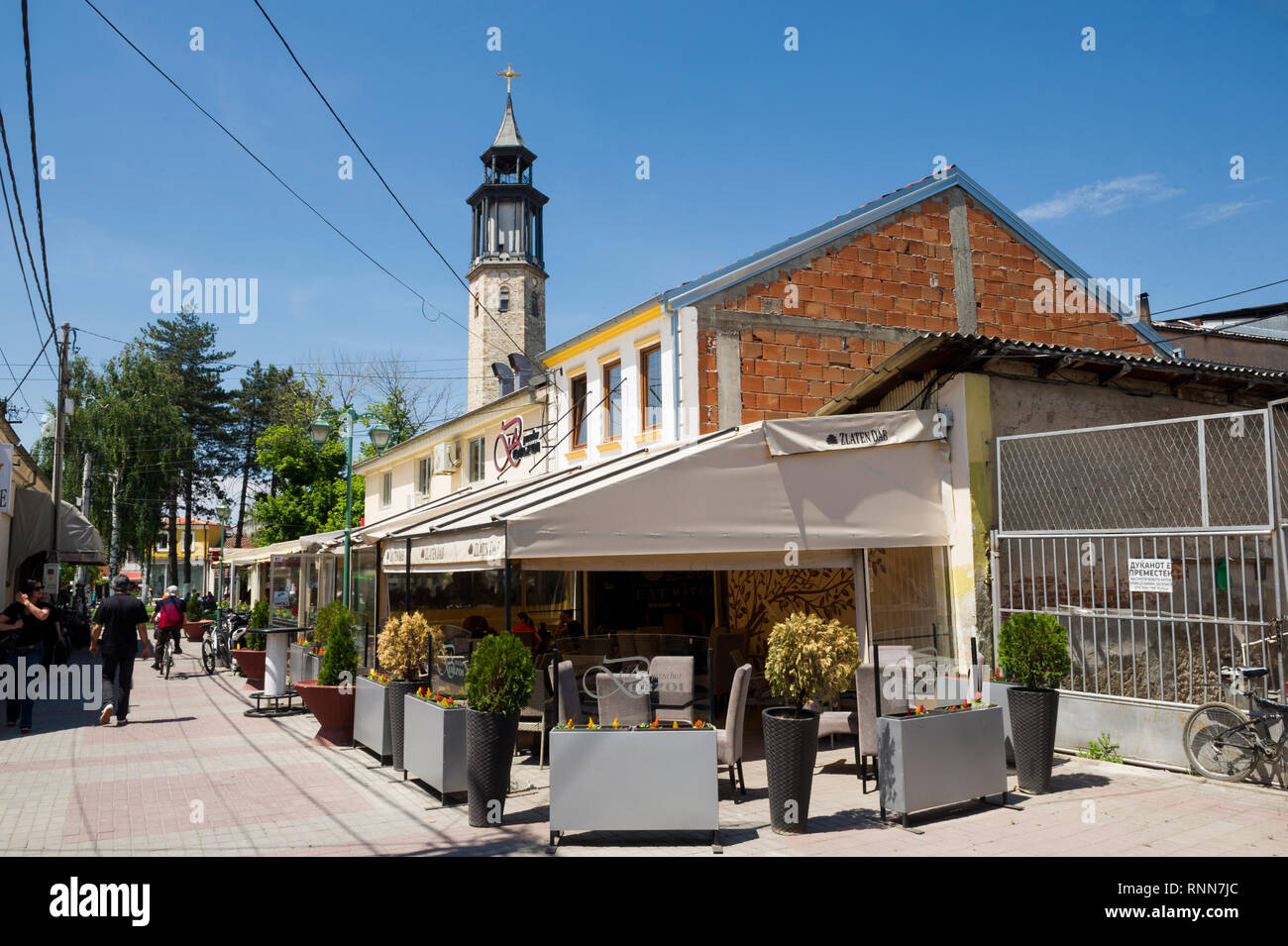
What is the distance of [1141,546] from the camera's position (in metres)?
7.93

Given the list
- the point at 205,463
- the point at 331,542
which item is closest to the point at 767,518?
the point at 331,542

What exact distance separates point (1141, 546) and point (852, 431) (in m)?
2.95

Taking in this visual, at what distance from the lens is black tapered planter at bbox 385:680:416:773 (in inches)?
323

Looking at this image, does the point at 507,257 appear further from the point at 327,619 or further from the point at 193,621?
the point at 327,619

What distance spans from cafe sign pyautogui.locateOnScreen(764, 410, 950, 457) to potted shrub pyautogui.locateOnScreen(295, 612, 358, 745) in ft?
16.9

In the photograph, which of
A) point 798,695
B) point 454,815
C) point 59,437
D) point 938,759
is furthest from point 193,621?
point 938,759

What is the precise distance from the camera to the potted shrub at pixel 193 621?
31.0 meters

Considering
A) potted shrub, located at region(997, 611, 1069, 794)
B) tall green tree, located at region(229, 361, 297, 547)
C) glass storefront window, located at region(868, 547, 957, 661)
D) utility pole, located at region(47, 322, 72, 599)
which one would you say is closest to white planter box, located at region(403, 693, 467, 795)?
potted shrub, located at region(997, 611, 1069, 794)

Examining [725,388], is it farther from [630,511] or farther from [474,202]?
[474,202]

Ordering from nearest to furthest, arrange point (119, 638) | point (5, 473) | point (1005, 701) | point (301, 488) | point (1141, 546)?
point (1005, 701) → point (1141, 546) → point (119, 638) → point (5, 473) → point (301, 488)

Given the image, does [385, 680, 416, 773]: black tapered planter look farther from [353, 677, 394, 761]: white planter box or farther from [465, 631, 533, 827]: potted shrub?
[465, 631, 533, 827]: potted shrub

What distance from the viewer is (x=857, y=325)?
1434 centimetres

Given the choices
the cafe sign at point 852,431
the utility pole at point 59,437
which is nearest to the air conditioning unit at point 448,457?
the utility pole at point 59,437

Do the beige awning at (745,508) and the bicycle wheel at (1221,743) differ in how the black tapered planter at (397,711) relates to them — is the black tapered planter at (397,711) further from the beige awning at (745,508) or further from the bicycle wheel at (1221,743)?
the bicycle wheel at (1221,743)
